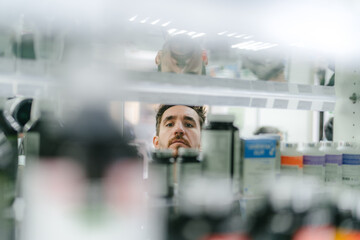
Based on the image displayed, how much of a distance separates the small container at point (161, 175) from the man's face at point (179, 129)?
99cm

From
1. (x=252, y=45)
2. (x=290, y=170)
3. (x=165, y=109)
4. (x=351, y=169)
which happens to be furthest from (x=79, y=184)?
(x=165, y=109)

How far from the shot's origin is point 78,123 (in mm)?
858

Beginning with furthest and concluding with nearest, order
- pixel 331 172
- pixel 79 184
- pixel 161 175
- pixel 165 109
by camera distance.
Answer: pixel 165 109 → pixel 331 172 → pixel 161 175 → pixel 79 184

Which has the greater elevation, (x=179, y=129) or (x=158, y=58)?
(x=158, y=58)

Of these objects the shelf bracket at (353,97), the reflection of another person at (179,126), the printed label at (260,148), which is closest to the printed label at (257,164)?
the printed label at (260,148)

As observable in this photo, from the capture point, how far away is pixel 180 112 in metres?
2.29

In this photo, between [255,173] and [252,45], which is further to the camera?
[252,45]

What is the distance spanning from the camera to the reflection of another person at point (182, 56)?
1111 mm

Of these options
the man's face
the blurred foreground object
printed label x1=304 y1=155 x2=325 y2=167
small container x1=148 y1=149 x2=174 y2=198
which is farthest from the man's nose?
the blurred foreground object

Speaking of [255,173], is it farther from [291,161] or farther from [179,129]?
[179,129]

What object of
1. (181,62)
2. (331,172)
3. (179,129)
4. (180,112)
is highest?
(181,62)

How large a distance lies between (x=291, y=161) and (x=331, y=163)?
18cm

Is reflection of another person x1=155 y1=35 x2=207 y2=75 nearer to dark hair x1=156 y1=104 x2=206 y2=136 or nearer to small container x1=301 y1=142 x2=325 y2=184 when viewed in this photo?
small container x1=301 y1=142 x2=325 y2=184

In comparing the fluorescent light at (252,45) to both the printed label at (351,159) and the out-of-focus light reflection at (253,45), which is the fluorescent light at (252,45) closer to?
the out-of-focus light reflection at (253,45)
